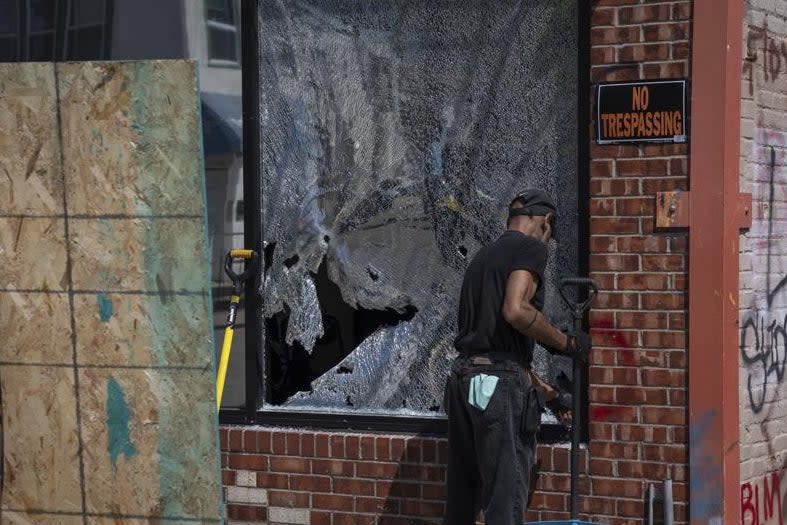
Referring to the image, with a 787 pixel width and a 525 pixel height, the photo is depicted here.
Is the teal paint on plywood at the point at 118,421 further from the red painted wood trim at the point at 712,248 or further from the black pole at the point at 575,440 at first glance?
the red painted wood trim at the point at 712,248

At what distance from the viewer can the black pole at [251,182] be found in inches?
305

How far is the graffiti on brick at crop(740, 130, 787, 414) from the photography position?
7.29m

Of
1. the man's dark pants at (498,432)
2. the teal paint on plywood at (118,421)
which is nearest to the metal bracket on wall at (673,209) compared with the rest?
the man's dark pants at (498,432)

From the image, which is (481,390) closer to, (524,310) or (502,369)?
(502,369)

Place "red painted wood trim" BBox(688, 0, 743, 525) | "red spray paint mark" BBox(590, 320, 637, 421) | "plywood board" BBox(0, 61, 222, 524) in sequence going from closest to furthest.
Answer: "plywood board" BBox(0, 61, 222, 524), "red painted wood trim" BBox(688, 0, 743, 525), "red spray paint mark" BBox(590, 320, 637, 421)

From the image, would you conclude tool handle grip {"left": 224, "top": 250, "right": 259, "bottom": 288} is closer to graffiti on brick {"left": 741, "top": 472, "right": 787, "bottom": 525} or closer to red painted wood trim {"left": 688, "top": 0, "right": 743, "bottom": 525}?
red painted wood trim {"left": 688, "top": 0, "right": 743, "bottom": 525}

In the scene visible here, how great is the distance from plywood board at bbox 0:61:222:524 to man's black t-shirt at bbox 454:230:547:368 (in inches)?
43.6

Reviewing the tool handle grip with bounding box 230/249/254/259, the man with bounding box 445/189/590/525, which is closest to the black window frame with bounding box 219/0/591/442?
the tool handle grip with bounding box 230/249/254/259

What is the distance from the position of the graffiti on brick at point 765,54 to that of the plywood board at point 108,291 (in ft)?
8.79

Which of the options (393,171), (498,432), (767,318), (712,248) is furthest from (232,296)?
(767,318)

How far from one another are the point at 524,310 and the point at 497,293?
0.17 metres

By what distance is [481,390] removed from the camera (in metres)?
6.41

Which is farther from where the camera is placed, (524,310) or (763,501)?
(763,501)

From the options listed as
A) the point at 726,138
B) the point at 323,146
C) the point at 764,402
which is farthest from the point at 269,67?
the point at 764,402
